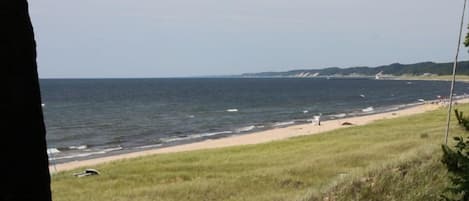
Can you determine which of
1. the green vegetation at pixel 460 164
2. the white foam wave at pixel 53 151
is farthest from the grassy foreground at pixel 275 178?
the white foam wave at pixel 53 151

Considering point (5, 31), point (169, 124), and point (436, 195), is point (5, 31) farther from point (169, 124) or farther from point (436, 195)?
point (169, 124)

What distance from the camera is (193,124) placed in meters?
70.1

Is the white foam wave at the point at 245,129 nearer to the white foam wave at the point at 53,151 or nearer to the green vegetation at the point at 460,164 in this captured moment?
the white foam wave at the point at 53,151

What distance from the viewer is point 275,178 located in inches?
771

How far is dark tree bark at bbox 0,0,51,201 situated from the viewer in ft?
9.93

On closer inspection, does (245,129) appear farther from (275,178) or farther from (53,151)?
(275,178)

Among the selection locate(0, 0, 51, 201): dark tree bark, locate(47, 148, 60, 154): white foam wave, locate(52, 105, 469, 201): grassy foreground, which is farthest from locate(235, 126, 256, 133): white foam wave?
locate(0, 0, 51, 201): dark tree bark

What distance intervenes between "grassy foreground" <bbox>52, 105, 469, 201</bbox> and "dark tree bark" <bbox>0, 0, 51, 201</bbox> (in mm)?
7225

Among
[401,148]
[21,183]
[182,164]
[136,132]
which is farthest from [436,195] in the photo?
[136,132]

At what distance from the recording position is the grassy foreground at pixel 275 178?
1033cm

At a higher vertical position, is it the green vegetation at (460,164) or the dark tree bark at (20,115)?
the dark tree bark at (20,115)

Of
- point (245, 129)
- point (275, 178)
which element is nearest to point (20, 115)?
point (275, 178)

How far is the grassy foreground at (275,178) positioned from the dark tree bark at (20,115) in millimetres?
7225

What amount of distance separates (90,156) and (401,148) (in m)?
24.2
